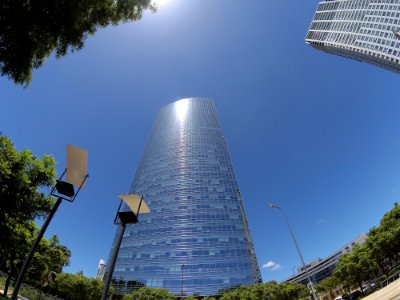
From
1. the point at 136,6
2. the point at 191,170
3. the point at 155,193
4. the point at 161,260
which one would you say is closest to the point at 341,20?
the point at 191,170

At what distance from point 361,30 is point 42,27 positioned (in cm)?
13240

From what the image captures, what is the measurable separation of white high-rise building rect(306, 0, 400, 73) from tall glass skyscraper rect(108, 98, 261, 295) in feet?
243

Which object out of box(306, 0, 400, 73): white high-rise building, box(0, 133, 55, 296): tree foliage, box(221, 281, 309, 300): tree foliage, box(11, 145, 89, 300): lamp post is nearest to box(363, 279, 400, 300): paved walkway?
box(11, 145, 89, 300): lamp post

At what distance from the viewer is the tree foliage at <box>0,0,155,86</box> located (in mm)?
6781

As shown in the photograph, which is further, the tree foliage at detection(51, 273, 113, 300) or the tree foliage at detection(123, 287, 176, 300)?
the tree foliage at detection(123, 287, 176, 300)

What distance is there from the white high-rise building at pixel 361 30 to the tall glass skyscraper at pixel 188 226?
74.0 meters

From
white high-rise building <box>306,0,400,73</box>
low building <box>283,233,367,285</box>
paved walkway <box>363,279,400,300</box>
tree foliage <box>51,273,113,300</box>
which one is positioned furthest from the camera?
low building <box>283,233,367,285</box>

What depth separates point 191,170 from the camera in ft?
388

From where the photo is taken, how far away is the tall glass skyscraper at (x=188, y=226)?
284 feet

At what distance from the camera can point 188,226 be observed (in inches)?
3851

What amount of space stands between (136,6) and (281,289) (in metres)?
53.1

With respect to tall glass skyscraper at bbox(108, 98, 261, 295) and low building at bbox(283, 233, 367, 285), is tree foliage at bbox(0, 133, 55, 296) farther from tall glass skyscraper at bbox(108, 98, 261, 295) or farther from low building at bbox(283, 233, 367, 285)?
low building at bbox(283, 233, 367, 285)

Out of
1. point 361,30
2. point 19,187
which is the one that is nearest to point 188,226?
point 19,187

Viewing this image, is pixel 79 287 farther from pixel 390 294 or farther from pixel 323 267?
pixel 323 267
